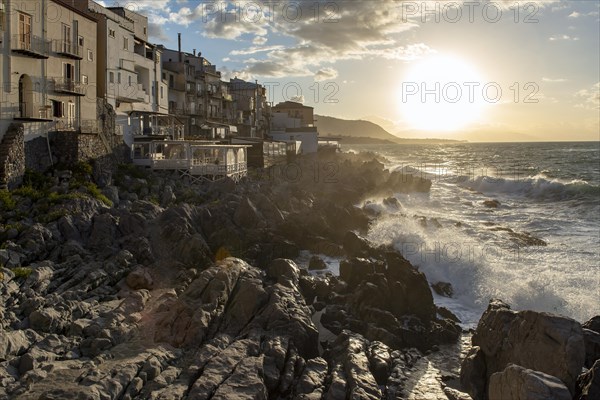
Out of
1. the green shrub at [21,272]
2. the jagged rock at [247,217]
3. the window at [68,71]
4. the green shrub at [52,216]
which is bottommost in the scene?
the green shrub at [21,272]

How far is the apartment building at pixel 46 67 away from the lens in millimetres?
29344

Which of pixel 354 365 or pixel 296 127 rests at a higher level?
pixel 296 127

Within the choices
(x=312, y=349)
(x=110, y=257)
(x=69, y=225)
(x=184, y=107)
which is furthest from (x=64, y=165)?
(x=184, y=107)

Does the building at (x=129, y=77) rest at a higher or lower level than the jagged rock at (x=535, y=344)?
higher

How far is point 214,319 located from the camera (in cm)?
1709

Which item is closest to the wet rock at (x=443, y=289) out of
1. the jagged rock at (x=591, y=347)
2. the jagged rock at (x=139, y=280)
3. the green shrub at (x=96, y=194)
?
the jagged rock at (x=591, y=347)

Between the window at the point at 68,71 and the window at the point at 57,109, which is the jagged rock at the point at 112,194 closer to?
the window at the point at 57,109

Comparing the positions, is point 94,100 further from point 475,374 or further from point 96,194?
point 475,374

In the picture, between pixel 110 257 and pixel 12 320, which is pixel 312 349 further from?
pixel 110 257

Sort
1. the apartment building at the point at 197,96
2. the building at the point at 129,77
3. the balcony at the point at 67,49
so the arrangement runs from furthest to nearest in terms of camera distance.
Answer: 1. the apartment building at the point at 197,96
2. the building at the point at 129,77
3. the balcony at the point at 67,49

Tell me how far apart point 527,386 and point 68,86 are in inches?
1347

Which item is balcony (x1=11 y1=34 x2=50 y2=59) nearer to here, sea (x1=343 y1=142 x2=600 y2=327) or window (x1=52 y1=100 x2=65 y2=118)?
window (x1=52 y1=100 x2=65 y2=118)

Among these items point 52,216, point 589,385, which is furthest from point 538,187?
point 52,216

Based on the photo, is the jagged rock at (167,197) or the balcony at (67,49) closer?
the balcony at (67,49)
